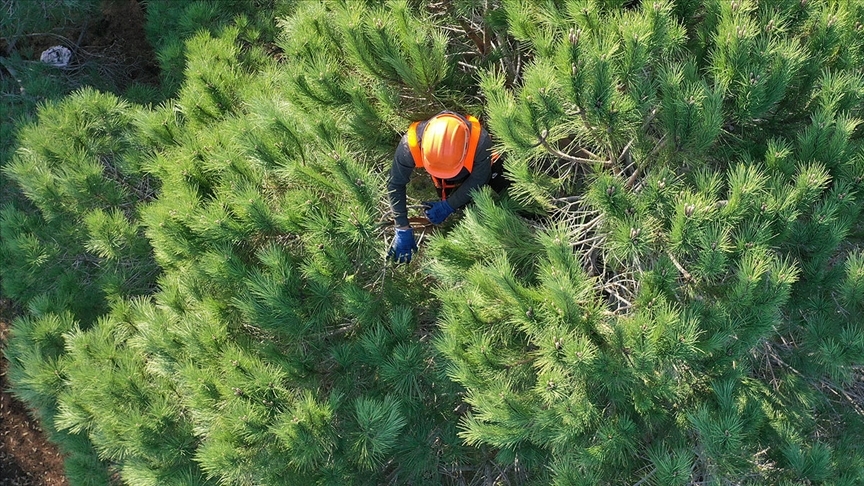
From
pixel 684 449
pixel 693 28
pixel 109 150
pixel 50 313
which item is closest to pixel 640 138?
pixel 693 28

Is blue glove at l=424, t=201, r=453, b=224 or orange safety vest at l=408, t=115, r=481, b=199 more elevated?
orange safety vest at l=408, t=115, r=481, b=199

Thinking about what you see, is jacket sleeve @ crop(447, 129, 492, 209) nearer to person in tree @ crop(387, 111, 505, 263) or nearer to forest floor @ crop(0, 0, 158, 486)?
person in tree @ crop(387, 111, 505, 263)

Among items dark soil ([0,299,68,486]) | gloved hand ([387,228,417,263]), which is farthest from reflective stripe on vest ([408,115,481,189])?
dark soil ([0,299,68,486])

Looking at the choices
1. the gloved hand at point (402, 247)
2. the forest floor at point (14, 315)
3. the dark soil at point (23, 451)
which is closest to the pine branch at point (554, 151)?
the gloved hand at point (402, 247)

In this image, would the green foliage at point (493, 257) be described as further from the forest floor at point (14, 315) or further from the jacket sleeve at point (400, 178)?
the forest floor at point (14, 315)

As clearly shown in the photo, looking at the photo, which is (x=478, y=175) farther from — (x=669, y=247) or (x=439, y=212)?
(x=669, y=247)

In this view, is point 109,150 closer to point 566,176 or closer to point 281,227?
point 281,227

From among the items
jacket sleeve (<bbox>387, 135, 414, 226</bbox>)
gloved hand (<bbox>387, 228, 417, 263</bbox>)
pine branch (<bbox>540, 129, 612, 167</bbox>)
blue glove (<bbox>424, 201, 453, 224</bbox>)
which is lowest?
gloved hand (<bbox>387, 228, 417, 263</bbox>)
